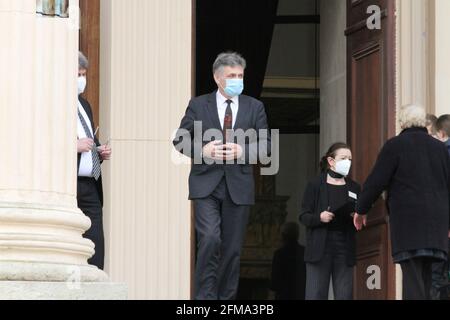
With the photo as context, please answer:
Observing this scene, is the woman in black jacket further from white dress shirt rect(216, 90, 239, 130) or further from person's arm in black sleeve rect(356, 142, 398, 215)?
white dress shirt rect(216, 90, 239, 130)

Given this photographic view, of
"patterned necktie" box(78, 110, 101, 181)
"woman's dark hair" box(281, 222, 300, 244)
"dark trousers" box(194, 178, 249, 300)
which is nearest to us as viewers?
"dark trousers" box(194, 178, 249, 300)

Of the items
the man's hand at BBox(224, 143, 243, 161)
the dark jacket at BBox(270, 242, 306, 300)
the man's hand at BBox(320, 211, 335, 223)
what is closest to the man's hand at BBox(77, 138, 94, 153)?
the man's hand at BBox(224, 143, 243, 161)

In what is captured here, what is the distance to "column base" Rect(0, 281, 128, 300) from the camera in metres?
10.0

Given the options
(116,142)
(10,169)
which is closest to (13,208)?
(10,169)

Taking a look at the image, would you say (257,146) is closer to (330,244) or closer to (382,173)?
(382,173)

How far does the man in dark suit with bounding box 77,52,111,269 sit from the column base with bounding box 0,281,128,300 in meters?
1.51

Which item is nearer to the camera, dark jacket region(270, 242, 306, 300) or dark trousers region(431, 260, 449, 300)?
dark trousers region(431, 260, 449, 300)

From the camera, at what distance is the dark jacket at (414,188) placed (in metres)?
11.6

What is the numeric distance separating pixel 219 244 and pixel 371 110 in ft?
11.8

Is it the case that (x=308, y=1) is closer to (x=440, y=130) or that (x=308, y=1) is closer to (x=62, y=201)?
(x=440, y=130)

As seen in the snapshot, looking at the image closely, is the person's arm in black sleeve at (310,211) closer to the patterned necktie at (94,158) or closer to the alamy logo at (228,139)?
the alamy logo at (228,139)

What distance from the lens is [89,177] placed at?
11984mm
